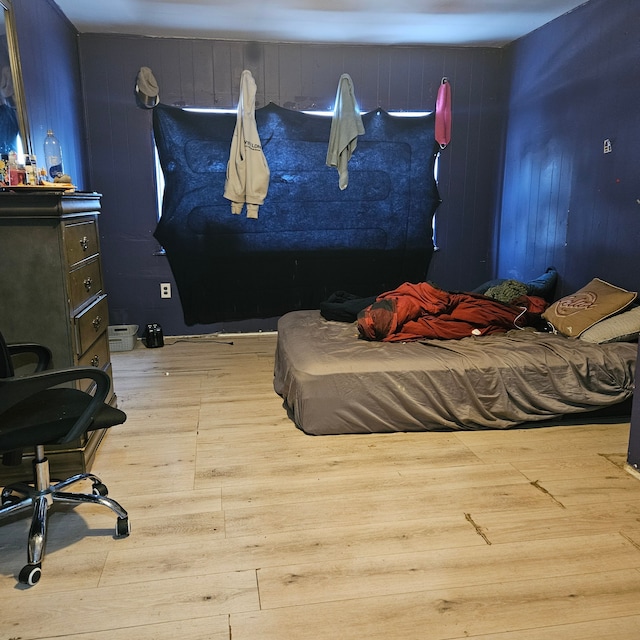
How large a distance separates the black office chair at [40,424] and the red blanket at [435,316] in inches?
69.7

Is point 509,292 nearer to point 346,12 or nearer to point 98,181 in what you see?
point 346,12

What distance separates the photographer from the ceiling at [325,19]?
3.96 meters

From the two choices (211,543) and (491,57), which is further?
(491,57)

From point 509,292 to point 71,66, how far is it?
Result: 3.61 meters

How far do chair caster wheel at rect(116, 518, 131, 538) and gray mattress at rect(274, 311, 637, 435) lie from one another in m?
1.09

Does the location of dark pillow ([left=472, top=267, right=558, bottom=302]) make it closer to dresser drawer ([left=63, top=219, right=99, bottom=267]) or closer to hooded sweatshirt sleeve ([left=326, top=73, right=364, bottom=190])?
hooded sweatshirt sleeve ([left=326, top=73, right=364, bottom=190])

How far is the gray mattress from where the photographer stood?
9.77 feet

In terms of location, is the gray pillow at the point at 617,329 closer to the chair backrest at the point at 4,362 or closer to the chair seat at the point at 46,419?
the chair seat at the point at 46,419

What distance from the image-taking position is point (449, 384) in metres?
3.04

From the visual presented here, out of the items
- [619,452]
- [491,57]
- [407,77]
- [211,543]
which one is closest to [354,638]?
[211,543]

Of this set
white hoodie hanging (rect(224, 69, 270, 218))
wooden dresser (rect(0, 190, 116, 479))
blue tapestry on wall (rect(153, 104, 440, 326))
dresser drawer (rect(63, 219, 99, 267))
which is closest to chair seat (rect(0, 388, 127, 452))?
wooden dresser (rect(0, 190, 116, 479))

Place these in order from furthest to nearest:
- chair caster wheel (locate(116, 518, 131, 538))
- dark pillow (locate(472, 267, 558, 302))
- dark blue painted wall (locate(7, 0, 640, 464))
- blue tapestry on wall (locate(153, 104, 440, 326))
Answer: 1. blue tapestry on wall (locate(153, 104, 440, 326))
2. dark pillow (locate(472, 267, 558, 302))
3. dark blue painted wall (locate(7, 0, 640, 464))
4. chair caster wheel (locate(116, 518, 131, 538))

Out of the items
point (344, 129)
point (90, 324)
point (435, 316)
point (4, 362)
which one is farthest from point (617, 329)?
point (4, 362)

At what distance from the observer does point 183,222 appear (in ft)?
16.1
